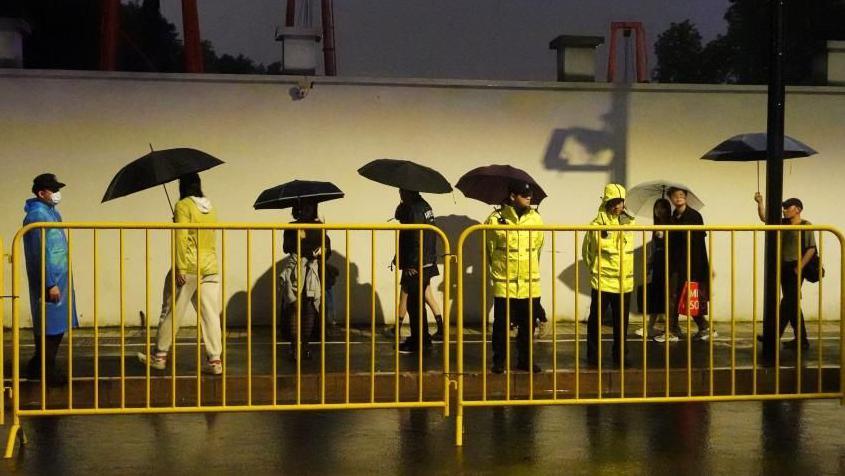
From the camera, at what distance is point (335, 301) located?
13.6 m

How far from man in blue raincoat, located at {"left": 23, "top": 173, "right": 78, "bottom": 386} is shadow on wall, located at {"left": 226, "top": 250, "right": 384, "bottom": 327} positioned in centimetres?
416

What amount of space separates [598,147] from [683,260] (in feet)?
8.55

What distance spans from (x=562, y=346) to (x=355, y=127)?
3.91 metres

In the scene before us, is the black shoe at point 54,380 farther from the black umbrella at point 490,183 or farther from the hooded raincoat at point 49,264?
the black umbrella at point 490,183

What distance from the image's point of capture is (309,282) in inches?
406

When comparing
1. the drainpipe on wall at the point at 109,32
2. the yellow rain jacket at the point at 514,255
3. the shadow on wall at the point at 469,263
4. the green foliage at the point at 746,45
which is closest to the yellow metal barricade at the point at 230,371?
the yellow rain jacket at the point at 514,255

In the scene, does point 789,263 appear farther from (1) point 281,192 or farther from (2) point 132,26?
(2) point 132,26

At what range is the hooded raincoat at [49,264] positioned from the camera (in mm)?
8633

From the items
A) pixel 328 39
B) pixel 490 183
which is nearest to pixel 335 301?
pixel 490 183

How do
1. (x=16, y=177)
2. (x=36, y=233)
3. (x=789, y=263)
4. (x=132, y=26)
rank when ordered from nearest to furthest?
1. (x=36, y=233)
2. (x=789, y=263)
3. (x=16, y=177)
4. (x=132, y=26)

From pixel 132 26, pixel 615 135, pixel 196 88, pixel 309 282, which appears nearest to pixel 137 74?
pixel 196 88

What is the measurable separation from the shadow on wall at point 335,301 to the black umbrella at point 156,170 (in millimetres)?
3845

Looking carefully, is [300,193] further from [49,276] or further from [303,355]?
[49,276]

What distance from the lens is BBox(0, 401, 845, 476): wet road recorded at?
6.75 metres
